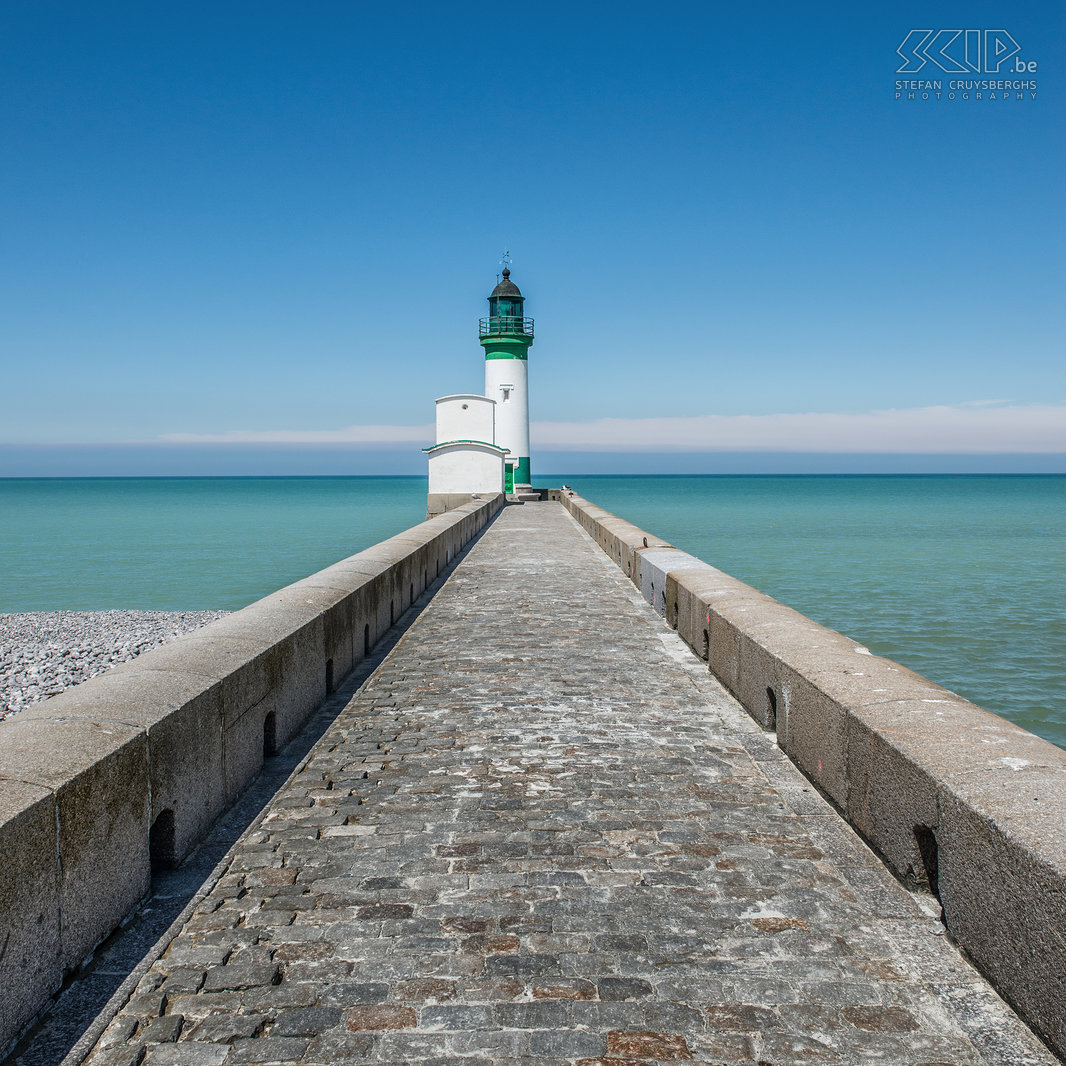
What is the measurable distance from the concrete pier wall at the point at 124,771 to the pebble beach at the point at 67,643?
5.41m

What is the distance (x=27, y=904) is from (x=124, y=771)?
2.32ft

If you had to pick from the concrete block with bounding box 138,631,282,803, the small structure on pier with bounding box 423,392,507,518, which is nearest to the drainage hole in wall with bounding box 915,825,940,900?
the concrete block with bounding box 138,631,282,803

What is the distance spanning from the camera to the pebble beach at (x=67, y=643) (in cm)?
1300

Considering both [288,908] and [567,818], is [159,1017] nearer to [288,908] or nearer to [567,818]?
[288,908]

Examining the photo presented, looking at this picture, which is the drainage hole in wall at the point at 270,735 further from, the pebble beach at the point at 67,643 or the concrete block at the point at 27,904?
the pebble beach at the point at 67,643

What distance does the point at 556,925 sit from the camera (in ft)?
11.1

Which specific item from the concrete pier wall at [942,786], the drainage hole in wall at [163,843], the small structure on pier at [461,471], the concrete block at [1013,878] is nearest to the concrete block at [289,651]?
the drainage hole in wall at [163,843]

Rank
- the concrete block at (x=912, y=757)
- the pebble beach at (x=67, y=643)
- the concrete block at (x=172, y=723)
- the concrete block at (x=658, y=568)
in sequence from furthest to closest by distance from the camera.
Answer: the pebble beach at (x=67, y=643) < the concrete block at (x=658, y=568) < the concrete block at (x=172, y=723) < the concrete block at (x=912, y=757)

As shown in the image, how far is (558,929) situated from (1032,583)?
2839 centimetres

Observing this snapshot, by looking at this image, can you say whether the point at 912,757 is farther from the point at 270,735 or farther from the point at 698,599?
the point at 698,599

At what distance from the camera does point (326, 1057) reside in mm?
2670

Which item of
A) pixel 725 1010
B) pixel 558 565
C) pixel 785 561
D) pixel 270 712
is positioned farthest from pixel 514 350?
pixel 725 1010

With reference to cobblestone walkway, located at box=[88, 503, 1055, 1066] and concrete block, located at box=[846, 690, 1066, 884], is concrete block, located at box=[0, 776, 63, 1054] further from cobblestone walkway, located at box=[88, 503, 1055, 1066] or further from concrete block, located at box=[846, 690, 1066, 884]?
concrete block, located at box=[846, 690, 1066, 884]

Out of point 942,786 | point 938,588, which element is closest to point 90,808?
point 942,786
